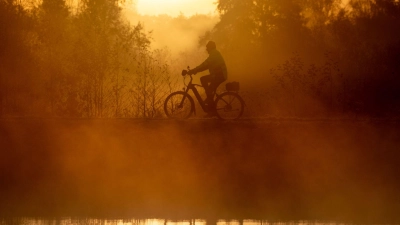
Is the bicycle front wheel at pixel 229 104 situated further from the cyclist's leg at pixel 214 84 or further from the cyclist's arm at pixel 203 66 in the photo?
Answer: the cyclist's arm at pixel 203 66

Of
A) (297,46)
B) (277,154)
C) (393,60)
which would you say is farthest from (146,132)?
(297,46)

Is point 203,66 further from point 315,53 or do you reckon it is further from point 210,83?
point 315,53

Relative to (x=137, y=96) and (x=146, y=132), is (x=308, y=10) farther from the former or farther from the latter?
(x=146, y=132)

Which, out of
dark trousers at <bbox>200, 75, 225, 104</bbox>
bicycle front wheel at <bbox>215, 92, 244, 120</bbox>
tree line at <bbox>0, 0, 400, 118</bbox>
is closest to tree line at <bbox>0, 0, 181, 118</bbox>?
tree line at <bbox>0, 0, 400, 118</bbox>

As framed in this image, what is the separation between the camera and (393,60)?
3316 cm

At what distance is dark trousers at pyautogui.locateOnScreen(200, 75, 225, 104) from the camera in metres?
18.9

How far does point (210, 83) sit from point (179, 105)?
3.23 ft

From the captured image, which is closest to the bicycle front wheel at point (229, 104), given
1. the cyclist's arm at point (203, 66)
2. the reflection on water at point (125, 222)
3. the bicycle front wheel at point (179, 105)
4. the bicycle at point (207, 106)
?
the bicycle at point (207, 106)

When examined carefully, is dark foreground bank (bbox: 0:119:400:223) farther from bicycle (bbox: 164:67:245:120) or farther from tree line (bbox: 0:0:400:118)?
tree line (bbox: 0:0:400:118)

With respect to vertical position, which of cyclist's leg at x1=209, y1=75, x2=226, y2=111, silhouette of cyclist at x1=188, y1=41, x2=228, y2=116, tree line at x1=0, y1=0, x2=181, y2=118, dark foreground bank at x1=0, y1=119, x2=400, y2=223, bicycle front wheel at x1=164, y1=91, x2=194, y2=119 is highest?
tree line at x1=0, y1=0, x2=181, y2=118

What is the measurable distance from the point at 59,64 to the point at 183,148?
38.2 ft

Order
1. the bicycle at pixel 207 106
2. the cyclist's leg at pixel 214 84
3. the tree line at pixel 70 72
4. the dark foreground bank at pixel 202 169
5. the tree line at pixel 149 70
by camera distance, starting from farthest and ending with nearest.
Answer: the tree line at pixel 149 70, the tree line at pixel 70 72, the bicycle at pixel 207 106, the cyclist's leg at pixel 214 84, the dark foreground bank at pixel 202 169

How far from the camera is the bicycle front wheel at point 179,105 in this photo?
19297mm

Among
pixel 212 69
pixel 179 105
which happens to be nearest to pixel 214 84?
pixel 212 69
